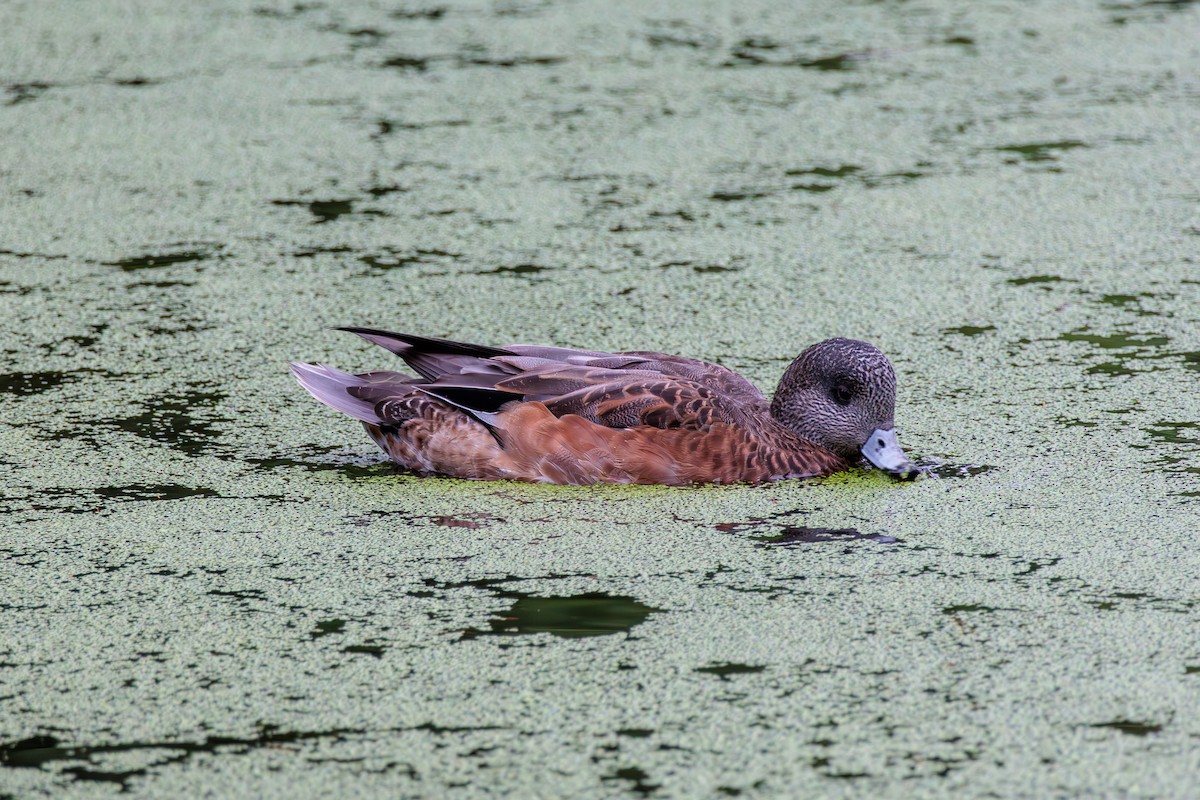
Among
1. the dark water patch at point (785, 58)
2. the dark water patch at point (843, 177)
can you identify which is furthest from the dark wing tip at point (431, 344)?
the dark water patch at point (785, 58)

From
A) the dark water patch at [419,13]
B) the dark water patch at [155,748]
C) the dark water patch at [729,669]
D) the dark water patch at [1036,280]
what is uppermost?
the dark water patch at [419,13]

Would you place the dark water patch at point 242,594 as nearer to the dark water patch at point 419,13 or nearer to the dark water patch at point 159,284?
the dark water patch at point 159,284

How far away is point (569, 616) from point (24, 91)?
3962 mm

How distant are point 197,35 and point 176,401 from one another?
10.4ft

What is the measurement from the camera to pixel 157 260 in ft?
14.0

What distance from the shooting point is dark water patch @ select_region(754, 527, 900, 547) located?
2.75 m

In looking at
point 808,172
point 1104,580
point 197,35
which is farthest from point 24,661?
point 197,35

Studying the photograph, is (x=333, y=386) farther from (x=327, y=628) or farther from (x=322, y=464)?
(x=327, y=628)

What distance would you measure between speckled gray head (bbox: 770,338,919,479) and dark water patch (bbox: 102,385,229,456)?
3.81 feet

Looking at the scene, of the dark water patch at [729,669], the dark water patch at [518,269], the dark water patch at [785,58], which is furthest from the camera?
the dark water patch at [785,58]

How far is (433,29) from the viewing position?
6312mm

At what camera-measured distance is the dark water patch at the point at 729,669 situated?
2283 mm

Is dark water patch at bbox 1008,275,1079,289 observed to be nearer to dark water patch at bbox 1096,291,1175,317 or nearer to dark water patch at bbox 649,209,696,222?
dark water patch at bbox 1096,291,1175,317

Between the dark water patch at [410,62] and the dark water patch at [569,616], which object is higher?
the dark water patch at [410,62]
